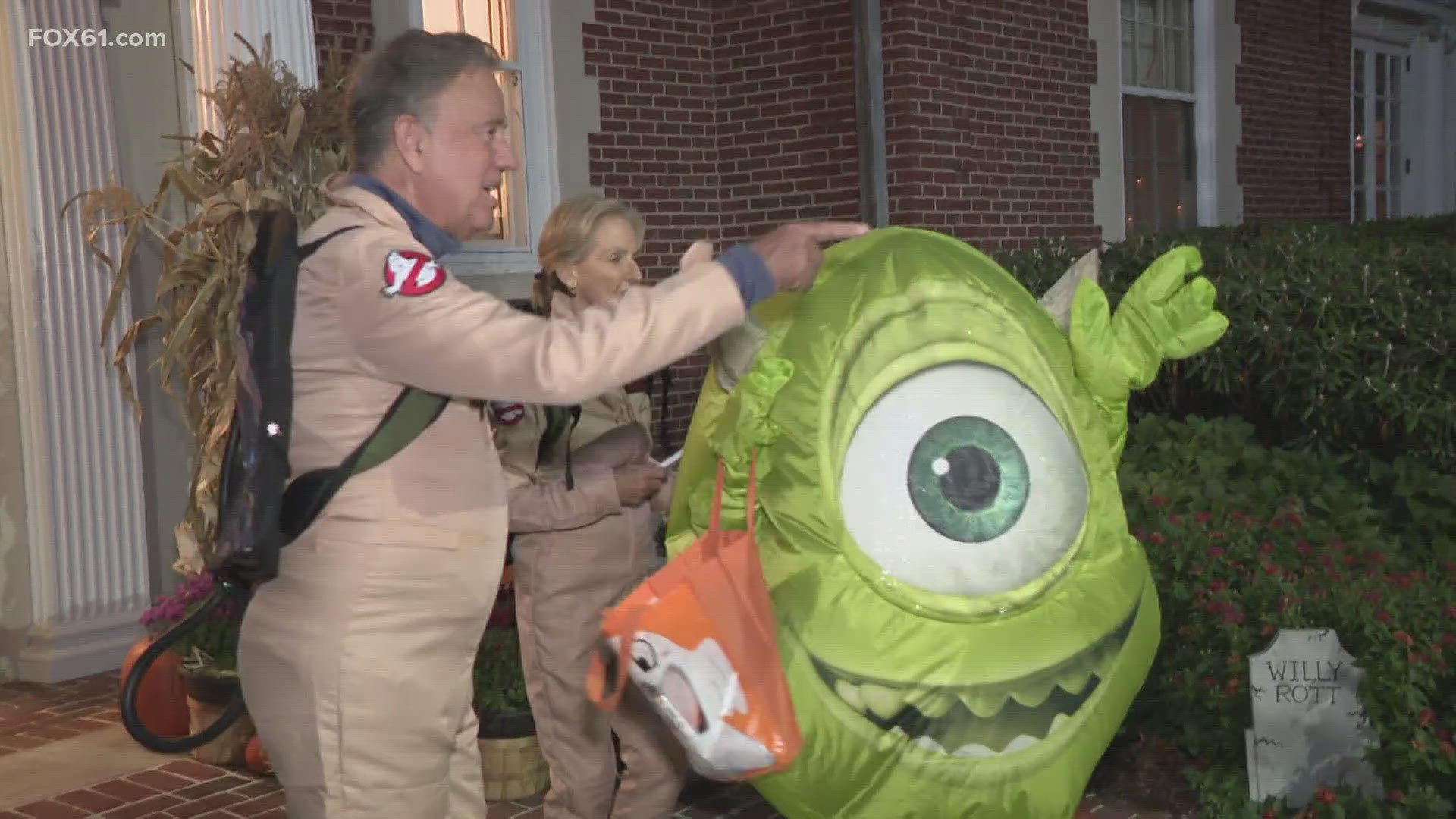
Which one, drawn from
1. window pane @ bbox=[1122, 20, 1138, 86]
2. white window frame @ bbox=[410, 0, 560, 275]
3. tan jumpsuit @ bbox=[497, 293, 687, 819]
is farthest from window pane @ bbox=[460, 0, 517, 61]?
window pane @ bbox=[1122, 20, 1138, 86]

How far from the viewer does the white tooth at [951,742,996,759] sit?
2.93 m

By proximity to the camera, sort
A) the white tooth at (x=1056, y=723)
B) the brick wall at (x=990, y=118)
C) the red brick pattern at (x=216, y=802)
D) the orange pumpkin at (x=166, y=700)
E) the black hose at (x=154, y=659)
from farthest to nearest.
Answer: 1. the brick wall at (x=990, y=118)
2. the orange pumpkin at (x=166, y=700)
3. the red brick pattern at (x=216, y=802)
4. the white tooth at (x=1056, y=723)
5. the black hose at (x=154, y=659)

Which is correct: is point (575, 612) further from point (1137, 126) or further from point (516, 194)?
point (1137, 126)

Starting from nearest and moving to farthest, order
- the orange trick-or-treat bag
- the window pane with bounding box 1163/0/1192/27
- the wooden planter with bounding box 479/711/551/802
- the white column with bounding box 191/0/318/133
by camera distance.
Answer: the orange trick-or-treat bag
the wooden planter with bounding box 479/711/551/802
the white column with bounding box 191/0/318/133
the window pane with bounding box 1163/0/1192/27

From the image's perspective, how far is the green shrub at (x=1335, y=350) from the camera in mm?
4949

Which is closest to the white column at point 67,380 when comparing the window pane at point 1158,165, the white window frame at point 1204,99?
the window pane at point 1158,165

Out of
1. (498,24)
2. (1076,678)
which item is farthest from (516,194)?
(1076,678)

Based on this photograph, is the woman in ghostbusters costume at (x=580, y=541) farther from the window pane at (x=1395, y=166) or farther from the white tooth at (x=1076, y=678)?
the window pane at (x=1395, y=166)

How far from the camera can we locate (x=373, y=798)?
2.25 metres

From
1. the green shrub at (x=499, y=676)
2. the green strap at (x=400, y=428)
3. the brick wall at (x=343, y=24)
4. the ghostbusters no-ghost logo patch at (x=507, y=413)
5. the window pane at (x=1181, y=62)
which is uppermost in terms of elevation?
the window pane at (x=1181, y=62)

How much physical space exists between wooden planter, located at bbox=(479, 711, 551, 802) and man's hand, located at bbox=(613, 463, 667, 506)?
124 cm

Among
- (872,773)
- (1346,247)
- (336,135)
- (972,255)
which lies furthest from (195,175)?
(1346,247)

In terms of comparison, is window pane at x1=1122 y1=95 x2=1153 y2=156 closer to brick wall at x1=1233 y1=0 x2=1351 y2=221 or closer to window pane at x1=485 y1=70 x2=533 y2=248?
brick wall at x1=1233 y1=0 x2=1351 y2=221

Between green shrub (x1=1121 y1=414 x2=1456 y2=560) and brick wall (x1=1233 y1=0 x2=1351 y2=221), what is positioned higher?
brick wall (x1=1233 y1=0 x2=1351 y2=221)
